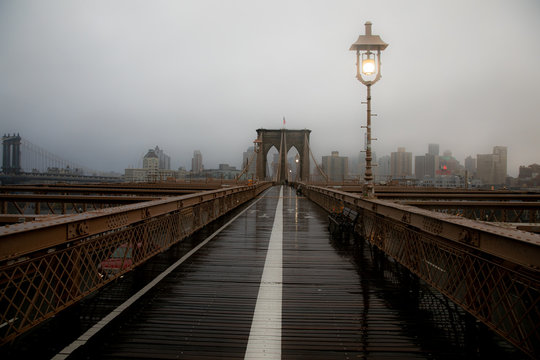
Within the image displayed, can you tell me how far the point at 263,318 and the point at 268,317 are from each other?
68 mm

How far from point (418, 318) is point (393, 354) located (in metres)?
0.96

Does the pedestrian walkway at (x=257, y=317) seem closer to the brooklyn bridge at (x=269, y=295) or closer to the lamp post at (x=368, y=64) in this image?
the brooklyn bridge at (x=269, y=295)

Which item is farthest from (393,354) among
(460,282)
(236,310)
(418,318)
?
(236,310)

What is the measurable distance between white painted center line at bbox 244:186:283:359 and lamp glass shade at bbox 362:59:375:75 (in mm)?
5801

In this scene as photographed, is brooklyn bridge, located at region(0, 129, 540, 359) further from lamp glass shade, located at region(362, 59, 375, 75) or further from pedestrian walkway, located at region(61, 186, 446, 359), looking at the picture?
lamp glass shade, located at region(362, 59, 375, 75)

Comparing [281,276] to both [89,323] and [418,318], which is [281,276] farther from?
[89,323]

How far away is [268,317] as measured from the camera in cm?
367

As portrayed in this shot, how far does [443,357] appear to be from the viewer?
9.52ft

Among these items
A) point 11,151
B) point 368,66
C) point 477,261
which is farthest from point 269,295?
point 11,151

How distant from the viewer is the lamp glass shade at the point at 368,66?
27.5ft

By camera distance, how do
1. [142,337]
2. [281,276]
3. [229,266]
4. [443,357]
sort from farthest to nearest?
1. [229,266]
2. [281,276]
3. [142,337]
4. [443,357]

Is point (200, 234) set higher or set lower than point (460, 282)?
lower

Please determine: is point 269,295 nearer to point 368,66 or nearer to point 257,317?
point 257,317

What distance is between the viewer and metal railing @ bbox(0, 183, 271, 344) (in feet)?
8.93
